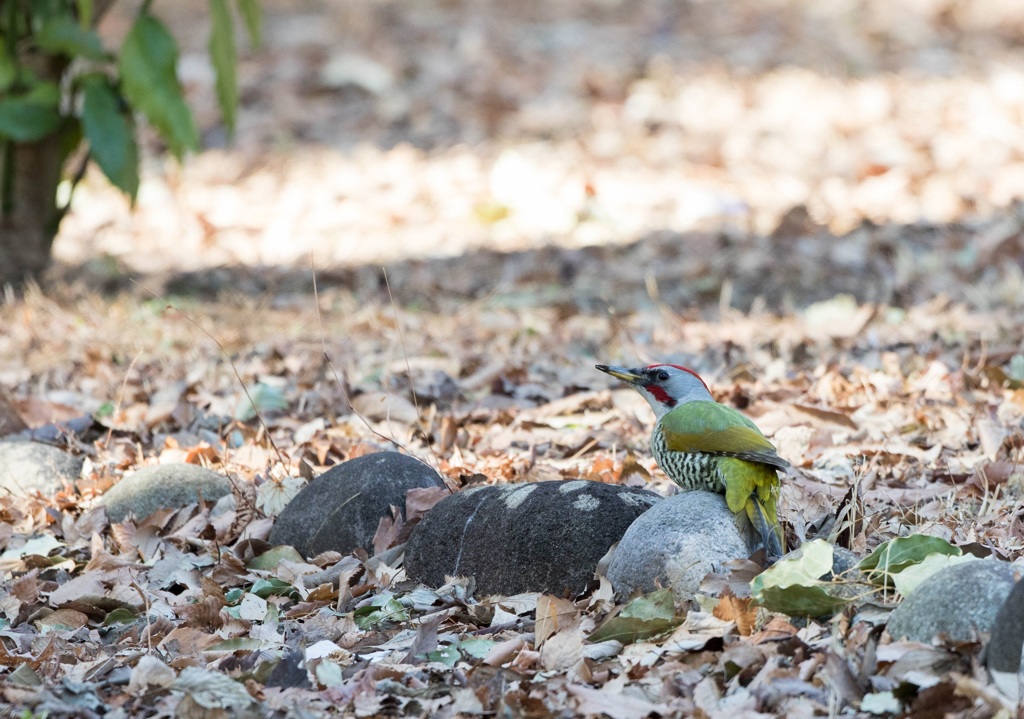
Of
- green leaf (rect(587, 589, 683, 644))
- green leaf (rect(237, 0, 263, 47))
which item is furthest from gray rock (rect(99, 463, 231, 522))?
green leaf (rect(237, 0, 263, 47))

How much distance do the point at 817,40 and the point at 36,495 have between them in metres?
9.49

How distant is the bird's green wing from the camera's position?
339 centimetres

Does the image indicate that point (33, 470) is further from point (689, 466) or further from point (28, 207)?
point (28, 207)

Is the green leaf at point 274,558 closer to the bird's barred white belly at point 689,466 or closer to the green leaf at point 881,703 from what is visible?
the bird's barred white belly at point 689,466

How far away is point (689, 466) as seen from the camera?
11.6 feet

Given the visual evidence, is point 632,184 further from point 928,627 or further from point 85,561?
point 928,627

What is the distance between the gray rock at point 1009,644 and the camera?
2.50 m

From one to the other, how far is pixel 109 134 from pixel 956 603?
5.25 meters

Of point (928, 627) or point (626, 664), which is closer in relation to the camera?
point (928, 627)

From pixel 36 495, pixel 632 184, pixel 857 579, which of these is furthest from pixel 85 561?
pixel 632 184

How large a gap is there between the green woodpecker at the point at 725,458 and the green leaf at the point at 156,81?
12.3 feet

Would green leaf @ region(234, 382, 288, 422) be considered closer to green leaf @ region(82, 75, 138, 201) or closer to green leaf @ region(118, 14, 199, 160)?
green leaf @ region(118, 14, 199, 160)

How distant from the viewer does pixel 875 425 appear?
477 centimetres

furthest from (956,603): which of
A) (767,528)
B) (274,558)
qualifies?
(274,558)
